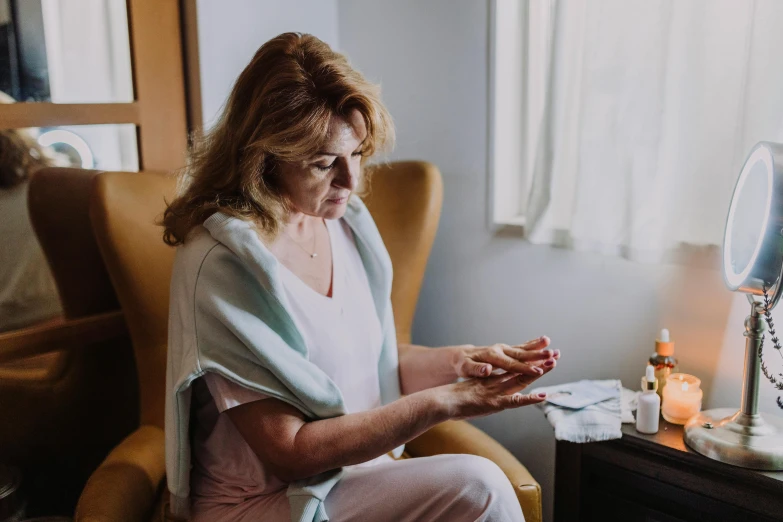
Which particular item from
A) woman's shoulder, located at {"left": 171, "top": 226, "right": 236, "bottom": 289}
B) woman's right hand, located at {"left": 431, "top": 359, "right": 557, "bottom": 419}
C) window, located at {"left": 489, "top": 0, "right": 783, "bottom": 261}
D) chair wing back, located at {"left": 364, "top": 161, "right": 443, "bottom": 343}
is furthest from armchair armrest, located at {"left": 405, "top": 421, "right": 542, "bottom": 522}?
woman's shoulder, located at {"left": 171, "top": 226, "right": 236, "bottom": 289}

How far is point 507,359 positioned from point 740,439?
1.44 ft

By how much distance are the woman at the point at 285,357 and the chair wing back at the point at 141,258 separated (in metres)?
0.21

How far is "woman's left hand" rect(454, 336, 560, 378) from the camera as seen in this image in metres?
1.21

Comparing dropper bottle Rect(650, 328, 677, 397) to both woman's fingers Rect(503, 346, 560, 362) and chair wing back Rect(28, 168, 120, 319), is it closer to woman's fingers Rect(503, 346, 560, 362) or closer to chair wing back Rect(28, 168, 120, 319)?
woman's fingers Rect(503, 346, 560, 362)

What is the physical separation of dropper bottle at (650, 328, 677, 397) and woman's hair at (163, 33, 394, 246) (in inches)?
29.1

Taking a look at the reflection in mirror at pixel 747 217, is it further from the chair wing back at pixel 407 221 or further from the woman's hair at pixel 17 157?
the woman's hair at pixel 17 157

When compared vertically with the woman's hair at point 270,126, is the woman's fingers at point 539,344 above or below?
below

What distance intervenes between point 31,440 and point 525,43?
4.92ft

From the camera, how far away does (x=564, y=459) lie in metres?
1.47

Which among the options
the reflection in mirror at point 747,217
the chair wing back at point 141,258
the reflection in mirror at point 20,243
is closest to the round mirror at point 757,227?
the reflection in mirror at point 747,217

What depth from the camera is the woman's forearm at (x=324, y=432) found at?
3.67ft

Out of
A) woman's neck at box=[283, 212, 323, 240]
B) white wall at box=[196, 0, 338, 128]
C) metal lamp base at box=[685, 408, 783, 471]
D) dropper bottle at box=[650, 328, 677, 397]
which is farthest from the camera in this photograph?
white wall at box=[196, 0, 338, 128]

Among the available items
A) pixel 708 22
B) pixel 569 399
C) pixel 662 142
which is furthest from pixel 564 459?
pixel 708 22

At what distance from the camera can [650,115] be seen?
1.50 m
